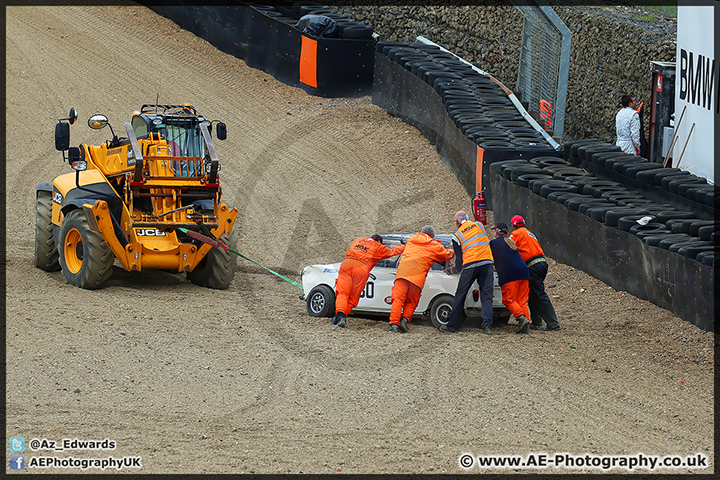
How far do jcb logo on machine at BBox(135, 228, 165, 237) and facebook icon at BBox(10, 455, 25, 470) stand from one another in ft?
18.4

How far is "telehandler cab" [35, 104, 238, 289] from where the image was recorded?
1284cm

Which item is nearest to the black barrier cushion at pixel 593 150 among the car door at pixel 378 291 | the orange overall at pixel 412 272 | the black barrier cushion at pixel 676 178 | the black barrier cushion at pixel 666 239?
the black barrier cushion at pixel 676 178

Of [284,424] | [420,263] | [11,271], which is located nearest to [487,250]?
[420,263]

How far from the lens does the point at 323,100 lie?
957 inches

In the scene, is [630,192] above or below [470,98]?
below

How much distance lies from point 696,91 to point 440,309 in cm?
573

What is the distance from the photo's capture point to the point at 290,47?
24562mm

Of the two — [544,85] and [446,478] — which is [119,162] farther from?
[544,85]

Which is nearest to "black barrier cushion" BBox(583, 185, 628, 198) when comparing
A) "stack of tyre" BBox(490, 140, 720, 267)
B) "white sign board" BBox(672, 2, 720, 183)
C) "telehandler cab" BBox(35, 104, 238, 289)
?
"stack of tyre" BBox(490, 140, 720, 267)

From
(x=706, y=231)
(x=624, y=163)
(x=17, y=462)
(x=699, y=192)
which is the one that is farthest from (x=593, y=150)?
(x=17, y=462)

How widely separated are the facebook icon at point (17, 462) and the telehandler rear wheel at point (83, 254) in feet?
17.5

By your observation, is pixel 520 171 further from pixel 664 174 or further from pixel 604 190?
pixel 664 174

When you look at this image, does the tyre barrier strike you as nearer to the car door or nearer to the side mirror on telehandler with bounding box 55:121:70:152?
the car door

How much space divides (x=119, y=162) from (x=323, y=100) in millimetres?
11429
